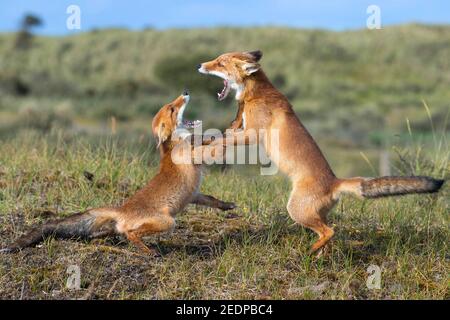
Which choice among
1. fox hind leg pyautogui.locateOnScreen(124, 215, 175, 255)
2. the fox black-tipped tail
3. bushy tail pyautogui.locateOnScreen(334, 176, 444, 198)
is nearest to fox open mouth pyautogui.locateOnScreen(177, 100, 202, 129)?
fox hind leg pyautogui.locateOnScreen(124, 215, 175, 255)

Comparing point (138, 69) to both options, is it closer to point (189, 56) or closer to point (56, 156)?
point (189, 56)

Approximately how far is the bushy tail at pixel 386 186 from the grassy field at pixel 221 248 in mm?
633

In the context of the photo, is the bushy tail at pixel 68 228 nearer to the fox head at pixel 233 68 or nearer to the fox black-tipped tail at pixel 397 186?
the fox head at pixel 233 68

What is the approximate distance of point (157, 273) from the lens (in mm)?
6648

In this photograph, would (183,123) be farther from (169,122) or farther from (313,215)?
(313,215)

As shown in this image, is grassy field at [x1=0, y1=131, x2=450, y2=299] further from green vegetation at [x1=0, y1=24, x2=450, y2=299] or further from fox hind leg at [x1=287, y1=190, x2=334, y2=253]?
fox hind leg at [x1=287, y1=190, x2=334, y2=253]

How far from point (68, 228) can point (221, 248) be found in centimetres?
148

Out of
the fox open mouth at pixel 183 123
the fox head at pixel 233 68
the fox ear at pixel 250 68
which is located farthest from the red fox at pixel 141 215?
the fox ear at pixel 250 68

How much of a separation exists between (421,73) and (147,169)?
169ft

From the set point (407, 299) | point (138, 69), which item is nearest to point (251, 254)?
point (407, 299)

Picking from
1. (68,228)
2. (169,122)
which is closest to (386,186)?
(169,122)

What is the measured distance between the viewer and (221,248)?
7.30m

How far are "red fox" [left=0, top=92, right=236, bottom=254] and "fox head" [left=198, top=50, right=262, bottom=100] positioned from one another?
1.01 m

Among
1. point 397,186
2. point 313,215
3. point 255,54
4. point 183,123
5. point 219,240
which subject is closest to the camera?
point 397,186
